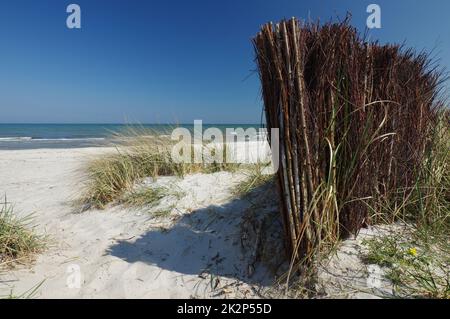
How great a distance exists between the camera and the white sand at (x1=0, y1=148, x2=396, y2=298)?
6.87ft

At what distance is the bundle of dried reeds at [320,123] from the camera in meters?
1.89

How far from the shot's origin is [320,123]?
6.44 ft

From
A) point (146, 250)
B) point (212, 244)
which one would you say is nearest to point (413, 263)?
point (212, 244)

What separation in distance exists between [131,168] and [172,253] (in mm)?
2060

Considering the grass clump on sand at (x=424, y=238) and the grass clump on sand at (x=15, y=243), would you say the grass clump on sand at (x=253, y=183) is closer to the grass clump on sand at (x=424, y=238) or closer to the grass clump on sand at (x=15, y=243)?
the grass clump on sand at (x=424, y=238)

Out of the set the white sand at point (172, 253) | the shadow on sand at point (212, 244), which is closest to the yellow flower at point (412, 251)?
the white sand at point (172, 253)

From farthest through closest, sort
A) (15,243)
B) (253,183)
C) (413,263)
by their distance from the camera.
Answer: (253,183)
(15,243)
(413,263)

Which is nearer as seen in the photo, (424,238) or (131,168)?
(424,238)

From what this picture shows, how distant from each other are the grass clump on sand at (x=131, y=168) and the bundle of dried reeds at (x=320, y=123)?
2.33 metres

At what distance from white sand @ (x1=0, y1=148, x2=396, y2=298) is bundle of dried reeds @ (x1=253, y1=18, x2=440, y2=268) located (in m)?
0.33

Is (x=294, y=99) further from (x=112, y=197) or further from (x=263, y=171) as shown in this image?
(x=112, y=197)

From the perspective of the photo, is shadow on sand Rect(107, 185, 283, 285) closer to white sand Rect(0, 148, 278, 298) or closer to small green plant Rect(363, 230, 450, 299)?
white sand Rect(0, 148, 278, 298)

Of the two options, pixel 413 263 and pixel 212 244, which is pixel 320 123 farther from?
pixel 212 244
